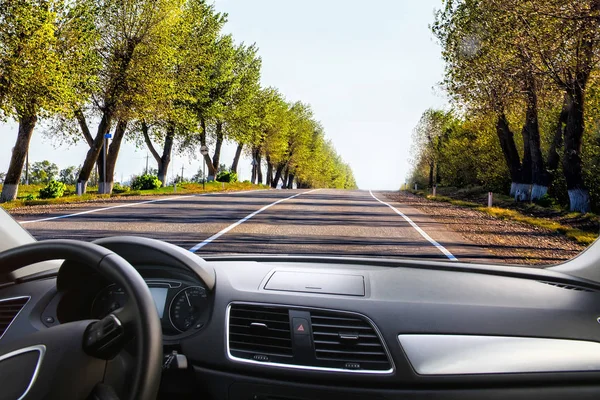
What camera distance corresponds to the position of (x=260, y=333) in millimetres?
2971

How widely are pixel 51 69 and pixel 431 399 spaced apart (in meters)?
23.1

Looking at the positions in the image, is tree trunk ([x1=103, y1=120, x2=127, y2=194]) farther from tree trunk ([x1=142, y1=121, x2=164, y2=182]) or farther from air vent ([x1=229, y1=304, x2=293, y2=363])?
air vent ([x1=229, y1=304, x2=293, y2=363])

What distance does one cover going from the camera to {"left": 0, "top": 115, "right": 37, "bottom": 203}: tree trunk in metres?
23.5

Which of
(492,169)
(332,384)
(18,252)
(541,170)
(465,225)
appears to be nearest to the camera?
(18,252)

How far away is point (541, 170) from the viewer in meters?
27.0

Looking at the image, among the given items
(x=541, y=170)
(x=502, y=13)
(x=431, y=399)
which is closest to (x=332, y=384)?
(x=431, y=399)

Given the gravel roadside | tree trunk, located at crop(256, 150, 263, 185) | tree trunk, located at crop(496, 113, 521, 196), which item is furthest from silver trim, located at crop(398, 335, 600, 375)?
tree trunk, located at crop(256, 150, 263, 185)

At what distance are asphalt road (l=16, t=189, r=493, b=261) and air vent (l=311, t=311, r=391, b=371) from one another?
5.09 m

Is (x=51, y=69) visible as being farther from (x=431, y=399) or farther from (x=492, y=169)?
(x=492, y=169)

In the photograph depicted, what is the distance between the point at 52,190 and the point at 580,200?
65.0ft

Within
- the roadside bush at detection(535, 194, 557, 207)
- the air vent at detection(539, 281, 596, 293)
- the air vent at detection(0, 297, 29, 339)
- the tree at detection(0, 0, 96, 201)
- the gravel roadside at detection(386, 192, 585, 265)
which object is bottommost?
the gravel roadside at detection(386, 192, 585, 265)

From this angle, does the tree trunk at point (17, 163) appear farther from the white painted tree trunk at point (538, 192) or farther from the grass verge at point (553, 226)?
the white painted tree trunk at point (538, 192)

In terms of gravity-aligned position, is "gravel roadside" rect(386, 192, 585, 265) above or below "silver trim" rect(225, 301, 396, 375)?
below

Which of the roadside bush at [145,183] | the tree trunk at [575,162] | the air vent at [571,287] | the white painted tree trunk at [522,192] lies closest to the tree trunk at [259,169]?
the roadside bush at [145,183]
